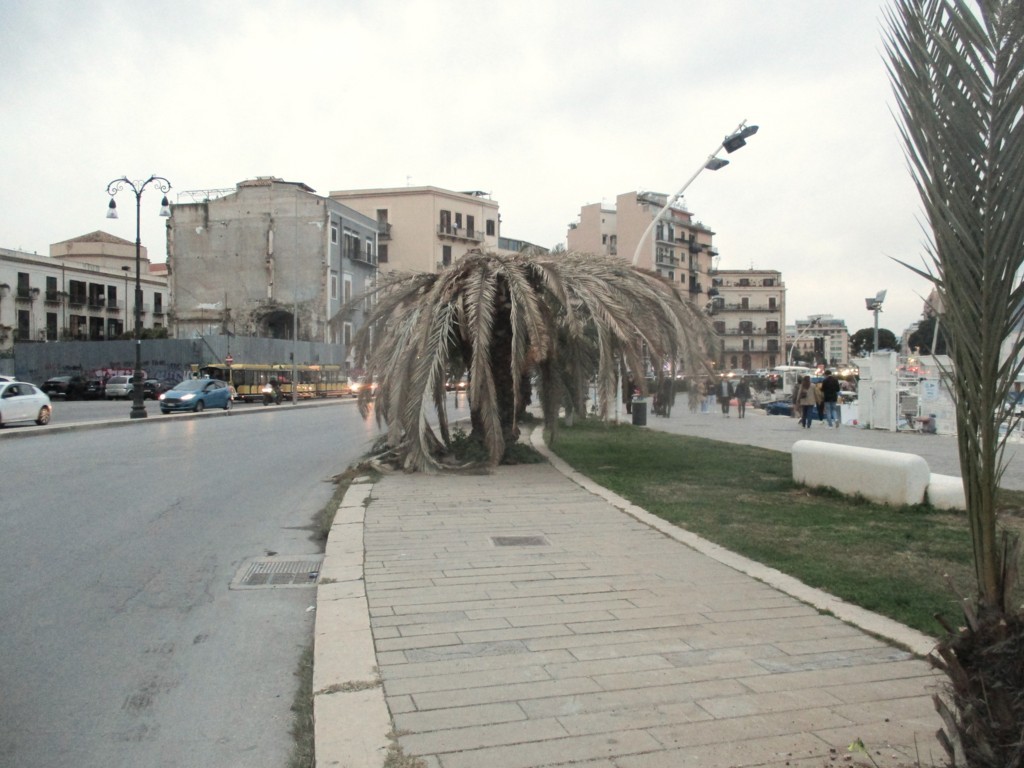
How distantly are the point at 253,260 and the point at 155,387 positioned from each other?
42.1 ft

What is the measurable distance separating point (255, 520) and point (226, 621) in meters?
4.04

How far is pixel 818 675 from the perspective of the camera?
419 centimetres

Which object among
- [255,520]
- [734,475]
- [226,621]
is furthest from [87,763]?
[734,475]

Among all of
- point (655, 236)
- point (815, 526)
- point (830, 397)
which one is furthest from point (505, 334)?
point (655, 236)

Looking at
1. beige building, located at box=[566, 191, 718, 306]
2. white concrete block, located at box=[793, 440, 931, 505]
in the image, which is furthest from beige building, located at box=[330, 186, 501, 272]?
white concrete block, located at box=[793, 440, 931, 505]

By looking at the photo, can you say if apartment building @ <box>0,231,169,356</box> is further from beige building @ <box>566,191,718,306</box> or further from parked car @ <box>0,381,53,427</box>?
beige building @ <box>566,191,718,306</box>

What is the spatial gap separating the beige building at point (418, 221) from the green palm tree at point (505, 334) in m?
58.3

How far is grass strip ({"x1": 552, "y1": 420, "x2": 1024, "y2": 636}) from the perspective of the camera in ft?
18.9

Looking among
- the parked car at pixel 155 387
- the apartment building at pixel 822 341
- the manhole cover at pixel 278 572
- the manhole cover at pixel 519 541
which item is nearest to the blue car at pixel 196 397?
the parked car at pixel 155 387

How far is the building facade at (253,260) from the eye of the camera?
183ft

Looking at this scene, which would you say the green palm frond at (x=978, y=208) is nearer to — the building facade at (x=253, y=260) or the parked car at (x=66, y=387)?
the parked car at (x=66, y=387)

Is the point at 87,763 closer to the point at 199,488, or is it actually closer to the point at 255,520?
the point at 255,520

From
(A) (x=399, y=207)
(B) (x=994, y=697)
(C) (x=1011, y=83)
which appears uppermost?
(A) (x=399, y=207)

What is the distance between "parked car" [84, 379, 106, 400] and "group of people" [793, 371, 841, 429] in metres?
39.8
